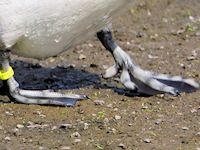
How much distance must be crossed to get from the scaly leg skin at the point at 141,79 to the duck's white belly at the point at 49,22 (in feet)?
1.11

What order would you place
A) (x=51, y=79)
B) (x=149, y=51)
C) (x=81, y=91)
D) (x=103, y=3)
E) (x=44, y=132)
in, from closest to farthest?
(x=44, y=132)
(x=103, y=3)
(x=81, y=91)
(x=51, y=79)
(x=149, y=51)

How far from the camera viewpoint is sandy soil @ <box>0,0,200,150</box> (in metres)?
3.98

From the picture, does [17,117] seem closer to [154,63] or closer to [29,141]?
[29,141]

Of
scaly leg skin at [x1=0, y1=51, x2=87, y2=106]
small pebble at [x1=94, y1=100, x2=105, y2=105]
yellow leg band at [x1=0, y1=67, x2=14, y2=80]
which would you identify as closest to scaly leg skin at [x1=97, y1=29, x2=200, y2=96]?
small pebble at [x1=94, y1=100, x2=105, y2=105]

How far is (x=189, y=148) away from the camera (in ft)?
12.6

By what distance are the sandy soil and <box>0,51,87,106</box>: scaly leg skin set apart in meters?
0.04

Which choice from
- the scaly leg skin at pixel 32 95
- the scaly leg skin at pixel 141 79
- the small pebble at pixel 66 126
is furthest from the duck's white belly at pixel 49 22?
the small pebble at pixel 66 126

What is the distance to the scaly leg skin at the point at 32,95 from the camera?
457cm

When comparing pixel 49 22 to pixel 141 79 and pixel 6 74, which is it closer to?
pixel 6 74

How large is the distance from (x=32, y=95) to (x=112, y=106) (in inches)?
20.1

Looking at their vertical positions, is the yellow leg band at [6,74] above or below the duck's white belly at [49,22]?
below

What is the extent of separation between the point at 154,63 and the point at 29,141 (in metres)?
1.73

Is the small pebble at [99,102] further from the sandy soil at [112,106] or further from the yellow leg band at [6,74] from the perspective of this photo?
the yellow leg band at [6,74]

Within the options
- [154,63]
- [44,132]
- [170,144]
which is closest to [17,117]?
[44,132]
